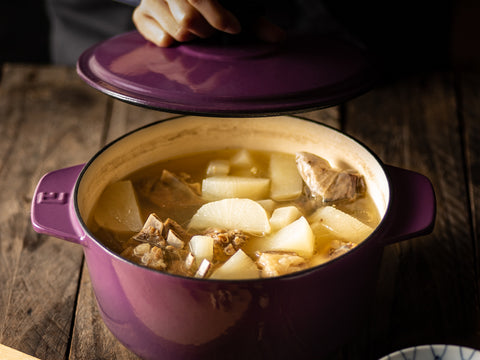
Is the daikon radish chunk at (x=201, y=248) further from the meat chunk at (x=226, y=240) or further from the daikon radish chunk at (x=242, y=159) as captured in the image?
the daikon radish chunk at (x=242, y=159)

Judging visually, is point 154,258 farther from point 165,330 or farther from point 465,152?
point 465,152

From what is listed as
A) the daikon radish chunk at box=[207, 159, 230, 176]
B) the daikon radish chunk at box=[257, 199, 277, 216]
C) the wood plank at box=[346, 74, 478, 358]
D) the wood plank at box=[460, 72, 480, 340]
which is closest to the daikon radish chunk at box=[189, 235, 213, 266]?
the daikon radish chunk at box=[257, 199, 277, 216]

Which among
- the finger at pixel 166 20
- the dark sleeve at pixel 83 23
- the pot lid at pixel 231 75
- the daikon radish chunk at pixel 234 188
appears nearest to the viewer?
the pot lid at pixel 231 75

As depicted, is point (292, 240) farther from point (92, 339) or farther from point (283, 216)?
point (92, 339)

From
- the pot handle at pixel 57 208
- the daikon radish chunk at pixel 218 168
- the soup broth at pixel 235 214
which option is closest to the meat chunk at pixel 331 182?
the soup broth at pixel 235 214

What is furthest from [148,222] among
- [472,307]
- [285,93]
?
[472,307]
